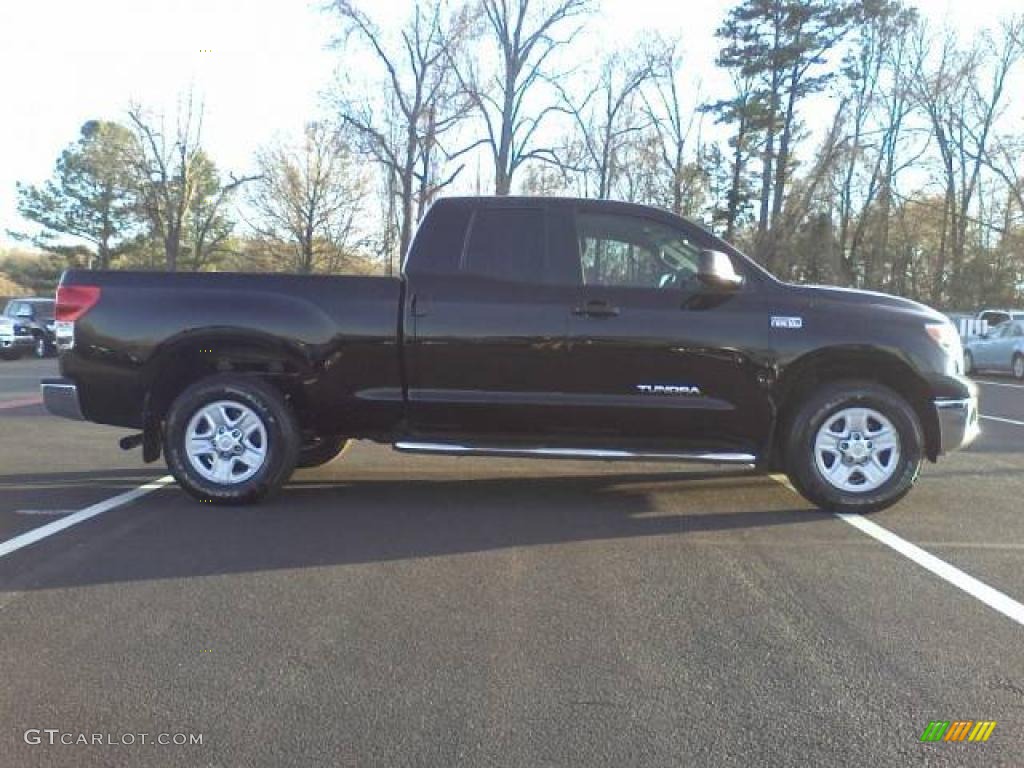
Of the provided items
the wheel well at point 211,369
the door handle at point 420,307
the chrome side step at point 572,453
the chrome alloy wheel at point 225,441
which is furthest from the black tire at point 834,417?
the chrome alloy wheel at point 225,441

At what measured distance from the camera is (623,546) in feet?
17.3

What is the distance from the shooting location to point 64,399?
6234 mm

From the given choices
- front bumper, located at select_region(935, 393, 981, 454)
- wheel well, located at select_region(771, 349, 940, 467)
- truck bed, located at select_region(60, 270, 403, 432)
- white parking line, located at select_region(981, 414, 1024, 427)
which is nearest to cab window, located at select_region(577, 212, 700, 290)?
wheel well, located at select_region(771, 349, 940, 467)

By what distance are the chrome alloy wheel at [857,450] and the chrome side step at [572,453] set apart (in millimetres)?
506

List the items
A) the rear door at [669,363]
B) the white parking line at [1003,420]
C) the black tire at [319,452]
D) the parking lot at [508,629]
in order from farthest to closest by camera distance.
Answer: the white parking line at [1003,420], the black tire at [319,452], the rear door at [669,363], the parking lot at [508,629]

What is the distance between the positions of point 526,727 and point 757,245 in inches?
1883

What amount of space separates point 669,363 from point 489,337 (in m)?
1.21

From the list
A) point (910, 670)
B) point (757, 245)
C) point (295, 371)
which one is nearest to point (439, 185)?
point (757, 245)

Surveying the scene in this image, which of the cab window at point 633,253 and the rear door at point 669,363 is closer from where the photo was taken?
the rear door at point 669,363

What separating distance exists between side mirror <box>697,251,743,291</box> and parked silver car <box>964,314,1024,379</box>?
1823cm

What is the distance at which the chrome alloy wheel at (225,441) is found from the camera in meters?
6.07

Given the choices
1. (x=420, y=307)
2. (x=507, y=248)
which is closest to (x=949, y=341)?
(x=507, y=248)

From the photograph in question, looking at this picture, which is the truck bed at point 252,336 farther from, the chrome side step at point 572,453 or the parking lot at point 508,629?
the parking lot at point 508,629

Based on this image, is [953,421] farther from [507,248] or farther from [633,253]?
[507,248]
